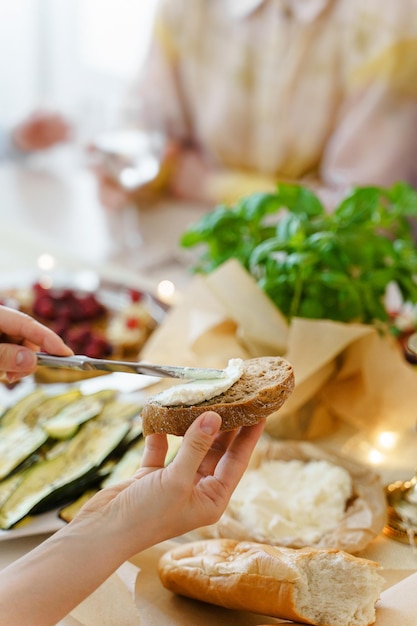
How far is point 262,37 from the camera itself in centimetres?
249

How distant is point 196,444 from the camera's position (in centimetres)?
80

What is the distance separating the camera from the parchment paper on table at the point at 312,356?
1.21m

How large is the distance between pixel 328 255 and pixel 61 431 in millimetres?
527

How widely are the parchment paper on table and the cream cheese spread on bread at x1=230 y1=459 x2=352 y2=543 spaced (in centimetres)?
14

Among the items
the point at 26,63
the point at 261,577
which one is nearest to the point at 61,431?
the point at 261,577

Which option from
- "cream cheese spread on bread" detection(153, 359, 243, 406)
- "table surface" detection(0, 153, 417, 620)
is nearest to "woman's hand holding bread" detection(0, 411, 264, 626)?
"cream cheese spread on bread" detection(153, 359, 243, 406)

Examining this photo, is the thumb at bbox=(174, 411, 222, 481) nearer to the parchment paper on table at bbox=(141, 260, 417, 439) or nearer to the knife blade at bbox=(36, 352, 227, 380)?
the knife blade at bbox=(36, 352, 227, 380)

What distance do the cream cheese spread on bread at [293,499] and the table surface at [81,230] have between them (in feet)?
2.48

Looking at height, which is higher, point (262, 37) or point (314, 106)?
point (262, 37)

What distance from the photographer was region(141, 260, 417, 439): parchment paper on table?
47.8 inches

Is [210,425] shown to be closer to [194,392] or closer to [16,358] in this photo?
[194,392]

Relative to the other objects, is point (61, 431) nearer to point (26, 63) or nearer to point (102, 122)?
point (102, 122)

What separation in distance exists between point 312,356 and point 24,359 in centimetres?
47

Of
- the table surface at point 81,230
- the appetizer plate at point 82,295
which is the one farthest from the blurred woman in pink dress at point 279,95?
the appetizer plate at point 82,295
